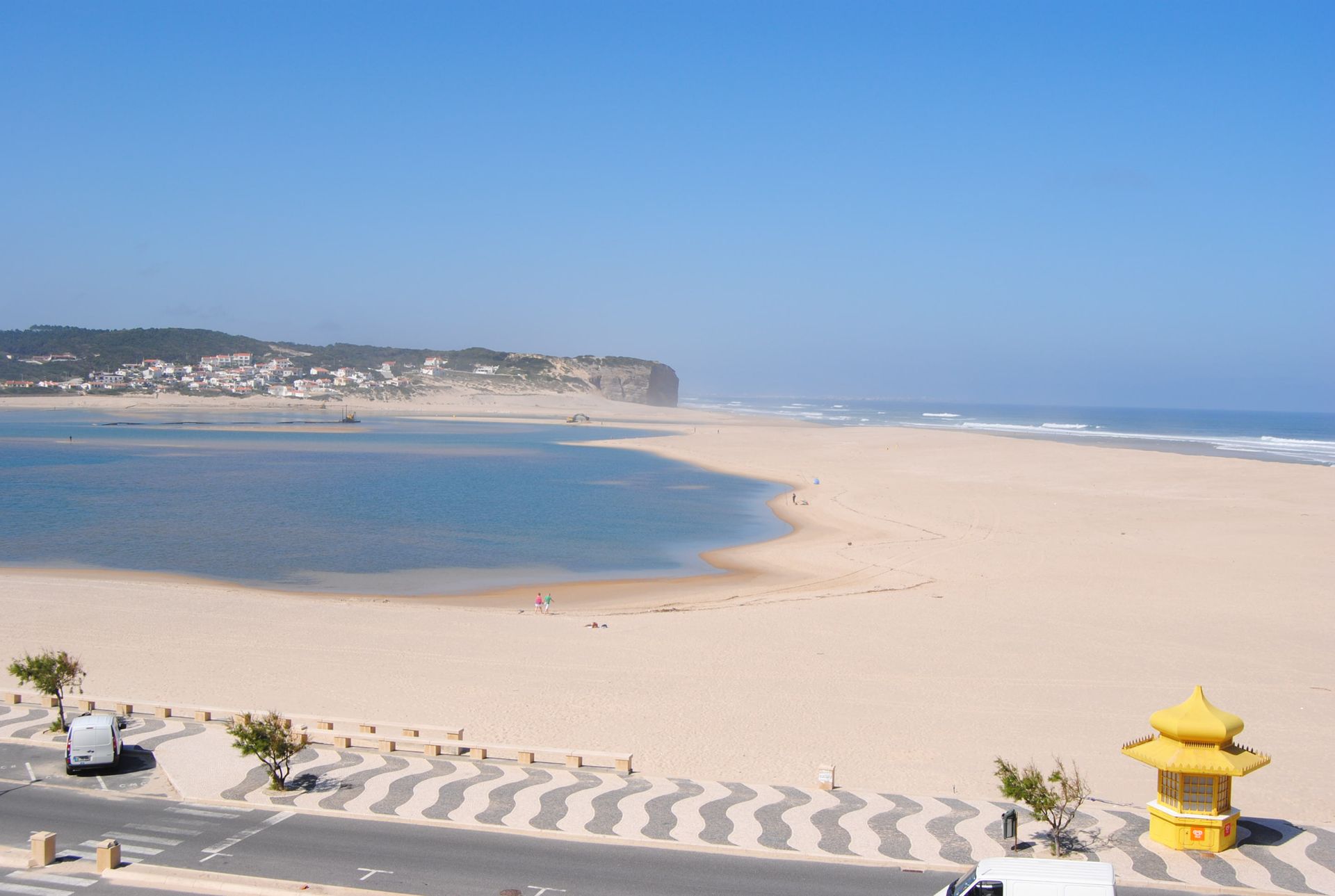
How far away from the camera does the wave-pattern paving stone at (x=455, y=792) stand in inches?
530

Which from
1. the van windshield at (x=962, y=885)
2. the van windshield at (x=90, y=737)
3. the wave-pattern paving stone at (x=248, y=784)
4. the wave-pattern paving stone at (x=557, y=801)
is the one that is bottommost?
the wave-pattern paving stone at (x=248, y=784)

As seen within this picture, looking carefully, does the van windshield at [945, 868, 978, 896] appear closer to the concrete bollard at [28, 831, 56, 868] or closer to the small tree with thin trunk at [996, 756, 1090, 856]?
the small tree with thin trunk at [996, 756, 1090, 856]

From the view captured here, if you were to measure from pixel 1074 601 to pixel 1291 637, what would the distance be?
5417 mm

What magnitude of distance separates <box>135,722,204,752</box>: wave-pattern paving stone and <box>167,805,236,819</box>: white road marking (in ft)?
8.42

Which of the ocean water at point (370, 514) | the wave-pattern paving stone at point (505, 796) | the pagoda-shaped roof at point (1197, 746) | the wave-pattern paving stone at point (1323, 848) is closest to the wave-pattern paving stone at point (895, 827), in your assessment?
the pagoda-shaped roof at point (1197, 746)

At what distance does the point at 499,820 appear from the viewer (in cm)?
1323

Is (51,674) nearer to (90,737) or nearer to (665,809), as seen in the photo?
(90,737)

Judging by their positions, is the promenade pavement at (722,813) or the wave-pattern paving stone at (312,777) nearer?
the promenade pavement at (722,813)

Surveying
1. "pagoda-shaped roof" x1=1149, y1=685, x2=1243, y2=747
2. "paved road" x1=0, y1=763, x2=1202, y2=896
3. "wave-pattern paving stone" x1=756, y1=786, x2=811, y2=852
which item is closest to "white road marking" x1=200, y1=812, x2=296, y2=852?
"paved road" x1=0, y1=763, x2=1202, y2=896

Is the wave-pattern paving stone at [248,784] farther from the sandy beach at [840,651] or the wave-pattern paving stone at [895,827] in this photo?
the wave-pattern paving stone at [895,827]

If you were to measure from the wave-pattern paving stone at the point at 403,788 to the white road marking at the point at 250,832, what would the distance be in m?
1.11

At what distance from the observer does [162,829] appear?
1278cm

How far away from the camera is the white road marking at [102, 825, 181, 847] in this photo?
1231cm

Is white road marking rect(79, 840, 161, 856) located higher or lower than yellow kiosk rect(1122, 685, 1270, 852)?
lower
